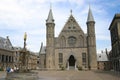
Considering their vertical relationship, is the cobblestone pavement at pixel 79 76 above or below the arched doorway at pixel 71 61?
below

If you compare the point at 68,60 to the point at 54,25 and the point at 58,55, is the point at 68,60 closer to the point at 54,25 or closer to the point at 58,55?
the point at 58,55

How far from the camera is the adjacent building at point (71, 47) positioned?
59344 millimetres

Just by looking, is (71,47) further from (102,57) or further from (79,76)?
(79,76)

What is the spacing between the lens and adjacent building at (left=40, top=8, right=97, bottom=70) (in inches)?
2336

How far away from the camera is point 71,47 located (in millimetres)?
61375

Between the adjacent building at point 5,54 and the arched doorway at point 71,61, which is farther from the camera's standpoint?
the arched doorway at point 71,61

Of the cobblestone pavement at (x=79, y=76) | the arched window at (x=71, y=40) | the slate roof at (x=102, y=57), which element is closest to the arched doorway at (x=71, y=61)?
the arched window at (x=71, y=40)

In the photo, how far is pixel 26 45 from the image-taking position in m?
24.4

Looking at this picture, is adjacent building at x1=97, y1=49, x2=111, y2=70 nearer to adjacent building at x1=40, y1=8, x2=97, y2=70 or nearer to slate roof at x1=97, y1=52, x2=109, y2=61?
slate roof at x1=97, y1=52, x2=109, y2=61

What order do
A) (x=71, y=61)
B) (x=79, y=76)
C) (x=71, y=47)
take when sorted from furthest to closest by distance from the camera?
(x=71, y=61) < (x=71, y=47) < (x=79, y=76)

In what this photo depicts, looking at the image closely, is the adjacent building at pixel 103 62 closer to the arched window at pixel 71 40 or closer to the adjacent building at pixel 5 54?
the arched window at pixel 71 40

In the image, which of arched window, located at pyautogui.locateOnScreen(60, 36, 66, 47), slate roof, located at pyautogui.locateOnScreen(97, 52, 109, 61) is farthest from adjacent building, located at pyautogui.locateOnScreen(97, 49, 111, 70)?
arched window, located at pyautogui.locateOnScreen(60, 36, 66, 47)

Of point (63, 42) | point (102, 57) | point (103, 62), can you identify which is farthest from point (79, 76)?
point (102, 57)

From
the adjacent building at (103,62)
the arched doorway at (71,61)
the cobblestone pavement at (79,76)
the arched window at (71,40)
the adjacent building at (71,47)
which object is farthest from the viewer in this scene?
the adjacent building at (103,62)
